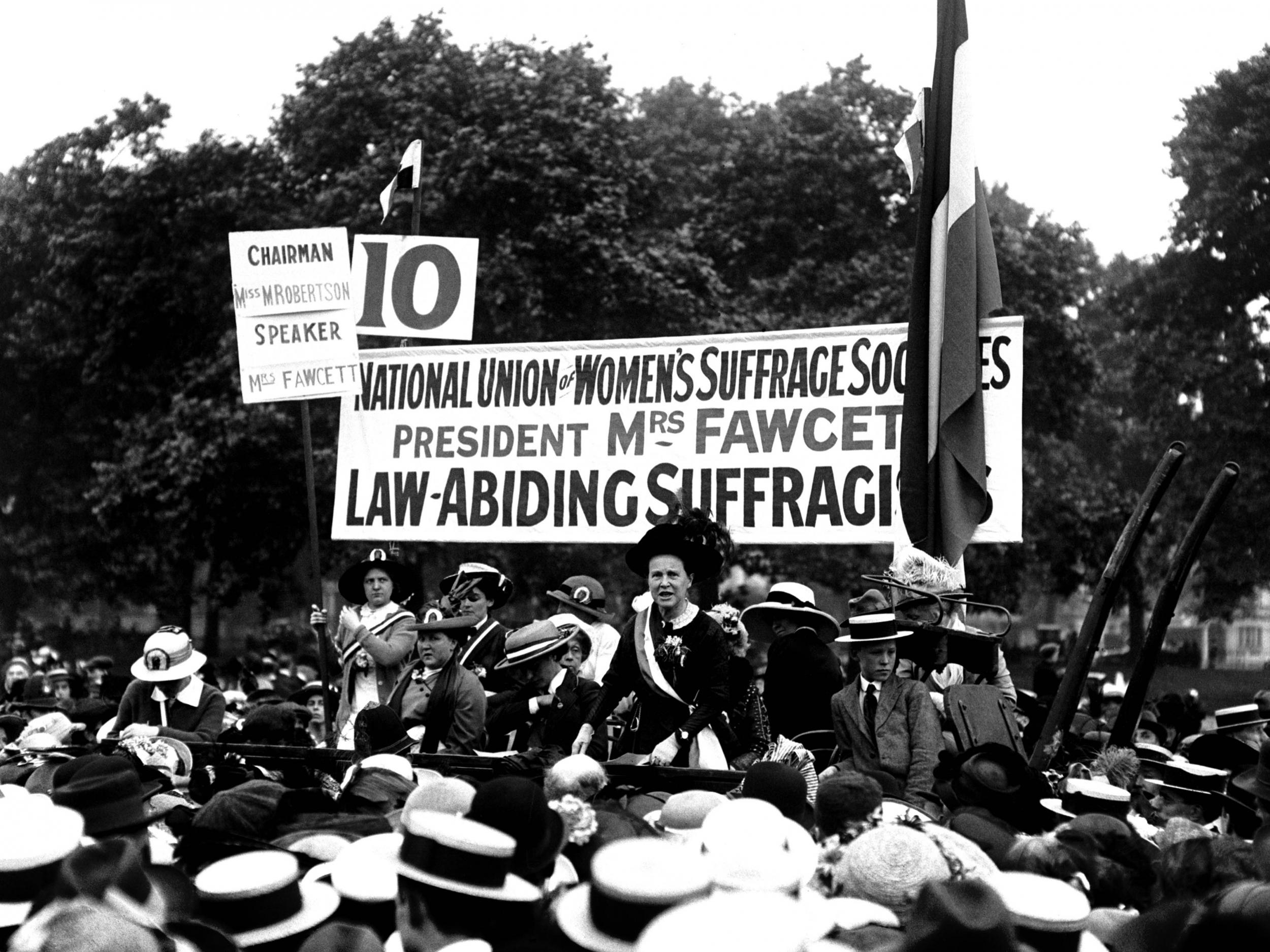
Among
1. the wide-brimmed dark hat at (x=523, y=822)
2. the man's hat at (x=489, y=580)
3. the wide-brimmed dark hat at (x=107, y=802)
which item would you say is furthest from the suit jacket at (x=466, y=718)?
the wide-brimmed dark hat at (x=523, y=822)

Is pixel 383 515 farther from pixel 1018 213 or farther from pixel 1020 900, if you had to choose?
pixel 1018 213

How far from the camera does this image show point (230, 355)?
2470cm

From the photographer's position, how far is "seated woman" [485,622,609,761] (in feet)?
24.7

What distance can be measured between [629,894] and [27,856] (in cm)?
133

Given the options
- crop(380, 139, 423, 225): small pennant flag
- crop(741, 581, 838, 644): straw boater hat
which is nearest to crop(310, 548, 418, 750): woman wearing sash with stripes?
crop(741, 581, 838, 644): straw boater hat

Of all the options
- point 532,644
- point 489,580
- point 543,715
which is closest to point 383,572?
point 489,580

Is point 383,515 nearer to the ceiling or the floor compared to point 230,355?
nearer to the floor

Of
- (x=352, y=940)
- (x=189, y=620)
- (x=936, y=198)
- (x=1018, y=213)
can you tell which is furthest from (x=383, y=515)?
(x=1018, y=213)

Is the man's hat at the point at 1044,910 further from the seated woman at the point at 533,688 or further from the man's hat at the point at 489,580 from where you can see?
the man's hat at the point at 489,580

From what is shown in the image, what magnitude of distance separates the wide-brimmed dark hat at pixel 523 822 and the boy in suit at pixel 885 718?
2.73 metres

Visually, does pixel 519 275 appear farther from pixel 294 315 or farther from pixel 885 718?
pixel 885 718

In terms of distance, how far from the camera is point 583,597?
9.05 meters

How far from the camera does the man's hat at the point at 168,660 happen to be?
8625mm

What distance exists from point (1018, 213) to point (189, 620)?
27.0 m
